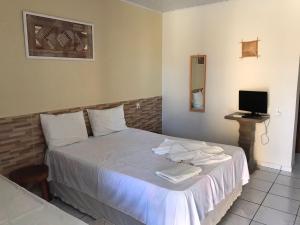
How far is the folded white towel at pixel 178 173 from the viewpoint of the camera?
1997 mm

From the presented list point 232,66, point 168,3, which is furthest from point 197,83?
point 168,3

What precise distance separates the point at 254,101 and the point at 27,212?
322 cm

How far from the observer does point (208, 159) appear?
2400mm

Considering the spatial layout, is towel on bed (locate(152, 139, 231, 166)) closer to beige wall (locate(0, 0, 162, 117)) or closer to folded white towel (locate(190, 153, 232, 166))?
folded white towel (locate(190, 153, 232, 166))

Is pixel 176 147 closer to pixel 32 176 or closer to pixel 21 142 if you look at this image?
pixel 32 176

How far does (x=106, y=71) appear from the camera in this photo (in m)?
3.65

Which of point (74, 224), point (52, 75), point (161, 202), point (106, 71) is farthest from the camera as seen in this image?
point (106, 71)

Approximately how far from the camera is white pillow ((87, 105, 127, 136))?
336cm

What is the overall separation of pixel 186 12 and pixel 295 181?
10.3 feet

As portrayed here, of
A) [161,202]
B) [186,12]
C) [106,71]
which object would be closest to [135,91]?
[106,71]

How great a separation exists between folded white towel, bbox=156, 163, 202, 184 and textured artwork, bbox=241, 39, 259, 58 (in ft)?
7.60

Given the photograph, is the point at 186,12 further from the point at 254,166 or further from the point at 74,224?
the point at 74,224

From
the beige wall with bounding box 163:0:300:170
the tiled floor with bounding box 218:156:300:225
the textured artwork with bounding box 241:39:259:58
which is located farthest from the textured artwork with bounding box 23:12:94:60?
the tiled floor with bounding box 218:156:300:225

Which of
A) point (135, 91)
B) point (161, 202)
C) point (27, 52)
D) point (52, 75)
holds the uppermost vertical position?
point (27, 52)
